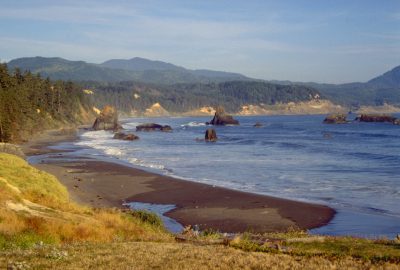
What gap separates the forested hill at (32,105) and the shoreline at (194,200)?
798 inches

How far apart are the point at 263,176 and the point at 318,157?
19452 millimetres

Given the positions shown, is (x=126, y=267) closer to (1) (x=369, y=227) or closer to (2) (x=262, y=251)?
(2) (x=262, y=251)

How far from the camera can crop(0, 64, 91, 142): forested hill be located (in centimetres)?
6741

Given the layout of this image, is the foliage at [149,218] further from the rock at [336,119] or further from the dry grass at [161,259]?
the rock at [336,119]

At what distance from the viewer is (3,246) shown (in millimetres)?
15297

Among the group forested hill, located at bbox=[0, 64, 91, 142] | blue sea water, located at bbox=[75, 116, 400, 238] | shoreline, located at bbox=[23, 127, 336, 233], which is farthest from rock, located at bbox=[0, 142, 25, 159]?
forested hill, located at bbox=[0, 64, 91, 142]

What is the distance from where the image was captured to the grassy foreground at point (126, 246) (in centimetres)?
1230

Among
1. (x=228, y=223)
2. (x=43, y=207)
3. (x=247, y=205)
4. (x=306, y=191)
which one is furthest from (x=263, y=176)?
(x=43, y=207)

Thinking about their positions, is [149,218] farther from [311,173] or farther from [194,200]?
[311,173]

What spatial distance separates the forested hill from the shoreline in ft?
66.5

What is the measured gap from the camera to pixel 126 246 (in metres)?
14.7

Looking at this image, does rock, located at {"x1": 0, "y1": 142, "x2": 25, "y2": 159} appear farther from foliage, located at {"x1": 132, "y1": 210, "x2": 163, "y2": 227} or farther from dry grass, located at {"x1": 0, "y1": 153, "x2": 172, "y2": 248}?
foliage, located at {"x1": 132, "y1": 210, "x2": 163, "y2": 227}

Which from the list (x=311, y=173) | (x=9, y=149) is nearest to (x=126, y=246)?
(x=311, y=173)

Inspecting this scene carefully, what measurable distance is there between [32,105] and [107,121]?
1336 inches
